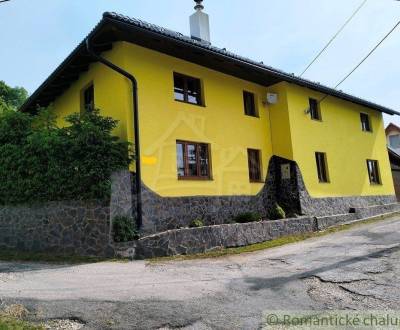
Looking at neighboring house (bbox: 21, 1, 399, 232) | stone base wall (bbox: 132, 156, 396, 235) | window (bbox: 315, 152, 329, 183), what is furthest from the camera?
window (bbox: 315, 152, 329, 183)

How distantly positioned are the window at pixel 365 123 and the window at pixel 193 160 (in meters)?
11.6

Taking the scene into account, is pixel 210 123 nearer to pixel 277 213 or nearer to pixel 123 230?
pixel 277 213

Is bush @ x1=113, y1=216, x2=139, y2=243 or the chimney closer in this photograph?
bush @ x1=113, y1=216, x2=139, y2=243

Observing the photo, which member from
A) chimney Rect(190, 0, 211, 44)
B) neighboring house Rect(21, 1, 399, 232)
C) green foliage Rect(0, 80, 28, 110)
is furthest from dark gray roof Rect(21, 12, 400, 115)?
green foliage Rect(0, 80, 28, 110)

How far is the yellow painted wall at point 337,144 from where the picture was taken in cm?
1639

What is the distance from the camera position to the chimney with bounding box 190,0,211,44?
54.1 ft

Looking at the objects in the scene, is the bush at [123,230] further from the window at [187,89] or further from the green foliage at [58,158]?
the window at [187,89]

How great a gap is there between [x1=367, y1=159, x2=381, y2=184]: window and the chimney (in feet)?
35.7

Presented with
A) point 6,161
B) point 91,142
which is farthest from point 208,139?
point 6,161

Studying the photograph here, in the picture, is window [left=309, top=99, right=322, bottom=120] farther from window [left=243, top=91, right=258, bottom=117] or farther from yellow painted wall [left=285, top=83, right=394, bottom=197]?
window [left=243, top=91, right=258, bottom=117]

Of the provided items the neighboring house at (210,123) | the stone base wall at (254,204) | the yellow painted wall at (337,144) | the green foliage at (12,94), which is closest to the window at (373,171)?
the yellow painted wall at (337,144)

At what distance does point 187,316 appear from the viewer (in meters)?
5.34

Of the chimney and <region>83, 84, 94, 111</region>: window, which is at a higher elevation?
the chimney

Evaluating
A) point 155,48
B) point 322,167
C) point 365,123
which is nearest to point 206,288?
point 155,48
